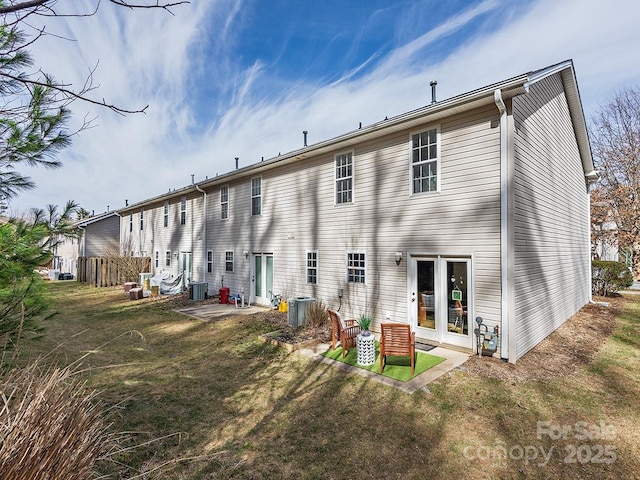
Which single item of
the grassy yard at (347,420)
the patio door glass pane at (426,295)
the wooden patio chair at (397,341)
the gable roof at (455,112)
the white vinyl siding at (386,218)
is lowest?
the grassy yard at (347,420)

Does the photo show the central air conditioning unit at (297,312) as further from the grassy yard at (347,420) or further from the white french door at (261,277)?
the white french door at (261,277)

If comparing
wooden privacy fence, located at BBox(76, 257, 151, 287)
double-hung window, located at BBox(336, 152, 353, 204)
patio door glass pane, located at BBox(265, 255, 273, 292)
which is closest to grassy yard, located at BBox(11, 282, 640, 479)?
double-hung window, located at BBox(336, 152, 353, 204)

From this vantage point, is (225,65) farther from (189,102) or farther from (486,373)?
(486,373)

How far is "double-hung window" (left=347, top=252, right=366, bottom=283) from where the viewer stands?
29.5 feet

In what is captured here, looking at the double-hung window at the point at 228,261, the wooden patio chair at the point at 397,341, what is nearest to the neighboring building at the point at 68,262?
the double-hung window at the point at 228,261

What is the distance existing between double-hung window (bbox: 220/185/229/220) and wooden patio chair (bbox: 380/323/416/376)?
409 inches

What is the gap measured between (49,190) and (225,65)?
8828 millimetres

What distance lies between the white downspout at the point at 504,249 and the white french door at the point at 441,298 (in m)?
0.64

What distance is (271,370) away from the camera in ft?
20.3

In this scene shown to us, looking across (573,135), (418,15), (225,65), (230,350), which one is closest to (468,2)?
(418,15)

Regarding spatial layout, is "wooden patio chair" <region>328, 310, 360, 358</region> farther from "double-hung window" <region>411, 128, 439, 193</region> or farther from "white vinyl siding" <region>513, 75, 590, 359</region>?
"double-hung window" <region>411, 128, 439, 193</region>

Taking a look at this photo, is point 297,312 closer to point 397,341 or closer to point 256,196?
point 397,341

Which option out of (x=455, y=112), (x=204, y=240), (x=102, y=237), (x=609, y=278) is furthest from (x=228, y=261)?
(x=102, y=237)

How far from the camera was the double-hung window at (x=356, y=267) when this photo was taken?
8.98 m
